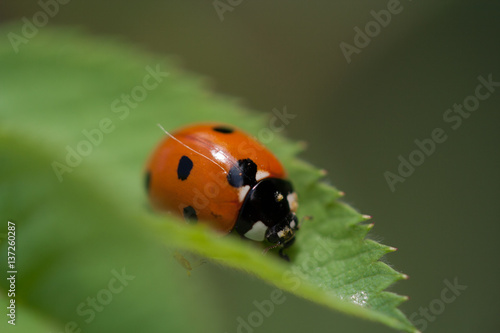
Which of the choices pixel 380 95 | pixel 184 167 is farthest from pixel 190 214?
pixel 380 95

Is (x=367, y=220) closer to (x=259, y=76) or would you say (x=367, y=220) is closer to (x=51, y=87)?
(x=51, y=87)

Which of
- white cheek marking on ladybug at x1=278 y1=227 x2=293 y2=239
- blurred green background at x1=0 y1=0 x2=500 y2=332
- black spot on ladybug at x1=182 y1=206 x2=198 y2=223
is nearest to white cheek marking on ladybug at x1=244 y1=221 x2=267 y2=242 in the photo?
white cheek marking on ladybug at x1=278 y1=227 x2=293 y2=239

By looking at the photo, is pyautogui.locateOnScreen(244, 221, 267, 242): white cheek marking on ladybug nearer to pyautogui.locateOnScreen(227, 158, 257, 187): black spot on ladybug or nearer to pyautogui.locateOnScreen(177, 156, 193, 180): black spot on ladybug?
pyautogui.locateOnScreen(227, 158, 257, 187): black spot on ladybug

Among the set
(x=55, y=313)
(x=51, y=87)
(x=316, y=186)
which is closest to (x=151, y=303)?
(x=55, y=313)

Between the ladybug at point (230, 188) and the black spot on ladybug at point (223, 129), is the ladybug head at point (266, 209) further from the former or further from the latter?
the black spot on ladybug at point (223, 129)

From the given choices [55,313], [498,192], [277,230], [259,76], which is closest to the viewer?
[55,313]

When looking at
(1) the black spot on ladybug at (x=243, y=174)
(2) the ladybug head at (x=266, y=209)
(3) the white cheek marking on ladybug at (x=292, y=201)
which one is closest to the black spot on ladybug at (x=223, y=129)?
(1) the black spot on ladybug at (x=243, y=174)
